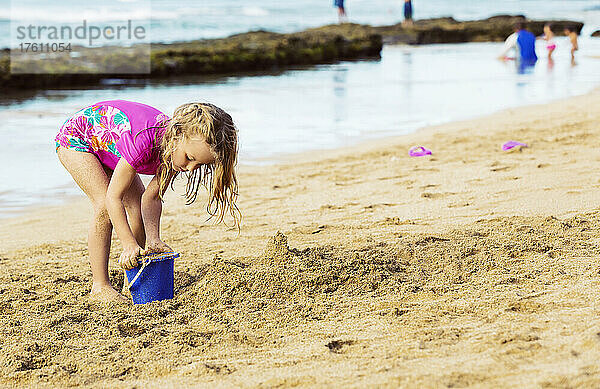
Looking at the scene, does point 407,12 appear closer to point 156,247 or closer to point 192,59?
point 192,59

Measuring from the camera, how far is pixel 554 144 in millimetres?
6262

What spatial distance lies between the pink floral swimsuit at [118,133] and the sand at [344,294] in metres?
0.65

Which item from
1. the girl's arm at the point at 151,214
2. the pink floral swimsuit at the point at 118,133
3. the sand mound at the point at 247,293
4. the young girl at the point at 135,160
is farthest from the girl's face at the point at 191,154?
the sand mound at the point at 247,293

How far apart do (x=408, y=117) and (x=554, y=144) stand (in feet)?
9.90

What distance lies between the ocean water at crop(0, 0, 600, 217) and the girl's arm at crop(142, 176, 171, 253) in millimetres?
2328

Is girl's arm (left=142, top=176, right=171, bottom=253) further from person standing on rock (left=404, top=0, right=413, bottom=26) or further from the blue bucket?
person standing on rock (left=404, top=0, right=413, bottom=26)

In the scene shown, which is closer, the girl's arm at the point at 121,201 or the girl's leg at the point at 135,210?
the girl's arm at the point at 121,201

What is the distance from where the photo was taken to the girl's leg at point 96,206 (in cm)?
312

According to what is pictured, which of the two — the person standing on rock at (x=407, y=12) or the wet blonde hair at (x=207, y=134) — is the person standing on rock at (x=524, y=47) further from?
the wet blonde hair at (x=207, y=134)

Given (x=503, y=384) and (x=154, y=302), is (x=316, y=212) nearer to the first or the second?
(x=154, y=302)

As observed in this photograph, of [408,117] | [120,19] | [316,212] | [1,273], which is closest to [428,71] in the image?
[408,117]

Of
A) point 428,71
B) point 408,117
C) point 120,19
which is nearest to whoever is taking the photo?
point 408,117

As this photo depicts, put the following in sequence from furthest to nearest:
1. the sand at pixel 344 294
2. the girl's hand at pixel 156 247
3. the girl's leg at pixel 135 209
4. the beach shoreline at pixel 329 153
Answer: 1. the beach shoreline at pixel 329 153
2. the girl's leg at pixel 135 209
3. the girl's hand at pixel 156 247
4. the sand at pixel 344 294

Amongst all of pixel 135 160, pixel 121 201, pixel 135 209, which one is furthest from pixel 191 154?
pixel 135 209
